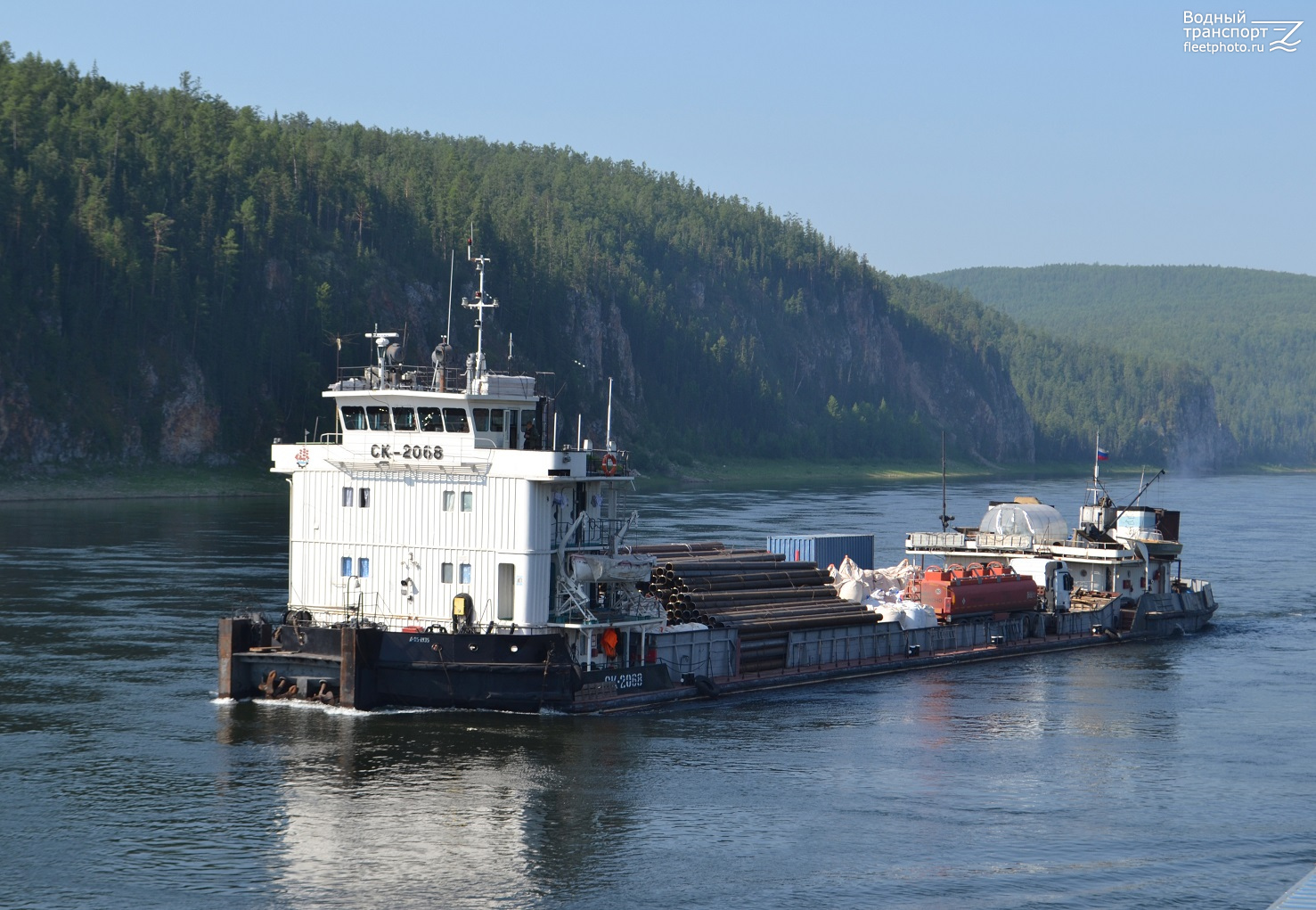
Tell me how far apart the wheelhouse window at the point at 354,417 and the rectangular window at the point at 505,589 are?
232 inches

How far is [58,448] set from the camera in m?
138

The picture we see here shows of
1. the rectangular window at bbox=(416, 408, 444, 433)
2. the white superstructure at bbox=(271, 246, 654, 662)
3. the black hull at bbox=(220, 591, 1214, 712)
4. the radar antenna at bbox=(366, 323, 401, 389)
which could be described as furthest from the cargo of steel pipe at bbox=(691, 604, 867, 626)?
the radar antenna at bbox=(366, 323, 401, 389)

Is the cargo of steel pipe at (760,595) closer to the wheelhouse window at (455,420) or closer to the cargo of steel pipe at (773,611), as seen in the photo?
the cargo of steel pipe at (773,611)

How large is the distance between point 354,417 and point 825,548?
28.1 metres

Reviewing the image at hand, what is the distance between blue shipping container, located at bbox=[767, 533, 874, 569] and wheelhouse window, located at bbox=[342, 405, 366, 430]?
26.4 meters

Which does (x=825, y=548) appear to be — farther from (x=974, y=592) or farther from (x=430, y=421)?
(x=430, y=421)

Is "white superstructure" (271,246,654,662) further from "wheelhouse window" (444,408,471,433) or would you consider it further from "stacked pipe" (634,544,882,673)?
"stacked pipe" (634,544,882,673)

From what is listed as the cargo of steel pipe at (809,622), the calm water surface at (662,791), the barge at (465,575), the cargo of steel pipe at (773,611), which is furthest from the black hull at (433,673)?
the cargo of steel pipe at (809,622)

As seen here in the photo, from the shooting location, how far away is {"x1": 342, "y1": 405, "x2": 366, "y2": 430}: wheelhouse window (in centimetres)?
4566

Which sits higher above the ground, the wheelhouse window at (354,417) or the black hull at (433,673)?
the wheelhouse window at (354,417)

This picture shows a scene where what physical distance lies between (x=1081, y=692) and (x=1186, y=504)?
12204 cm

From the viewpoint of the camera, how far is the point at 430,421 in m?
45.0

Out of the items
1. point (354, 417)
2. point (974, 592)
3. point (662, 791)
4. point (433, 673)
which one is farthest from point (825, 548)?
point (662, 791)

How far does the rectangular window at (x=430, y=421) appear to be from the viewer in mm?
44812
